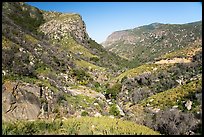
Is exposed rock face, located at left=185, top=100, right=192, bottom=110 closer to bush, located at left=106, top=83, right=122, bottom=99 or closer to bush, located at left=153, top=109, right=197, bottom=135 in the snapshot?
bush, located at left=153, top=109, right=197, bottom=135

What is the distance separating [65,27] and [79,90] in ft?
138

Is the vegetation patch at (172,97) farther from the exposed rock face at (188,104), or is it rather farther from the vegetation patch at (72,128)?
the vegetation patch at (72,128)

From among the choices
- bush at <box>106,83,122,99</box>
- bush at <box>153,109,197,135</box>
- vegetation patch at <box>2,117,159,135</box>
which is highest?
bush at <box>106,83,122,99</box>

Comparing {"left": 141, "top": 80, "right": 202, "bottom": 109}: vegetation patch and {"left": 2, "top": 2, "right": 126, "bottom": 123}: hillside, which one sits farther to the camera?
{"left": 141, "top": 80, "right": 202, "bottom": 109}: vegetation patch

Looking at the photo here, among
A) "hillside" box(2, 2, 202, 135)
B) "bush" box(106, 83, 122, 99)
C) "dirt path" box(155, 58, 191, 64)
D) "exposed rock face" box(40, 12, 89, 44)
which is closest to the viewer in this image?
"hillside" box(2, 2, 202, 135)

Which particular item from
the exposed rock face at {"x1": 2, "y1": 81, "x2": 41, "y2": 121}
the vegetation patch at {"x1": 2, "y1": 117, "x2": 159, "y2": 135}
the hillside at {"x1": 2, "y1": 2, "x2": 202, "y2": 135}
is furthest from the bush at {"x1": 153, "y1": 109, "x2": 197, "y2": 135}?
the vegetation patch at {"x1": 2, "y1": 117, "x2": 159, "y2": 135}

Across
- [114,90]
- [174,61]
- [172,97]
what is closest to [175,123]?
[172,97]

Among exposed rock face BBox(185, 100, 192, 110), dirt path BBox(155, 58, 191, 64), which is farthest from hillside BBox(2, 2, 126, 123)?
dirt path BBox(155, 58, 191, 64)

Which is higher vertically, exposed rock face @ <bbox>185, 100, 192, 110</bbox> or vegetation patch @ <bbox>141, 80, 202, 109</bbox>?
vegetation patch @ <bbox>141, 80, 202, 109</bbox>

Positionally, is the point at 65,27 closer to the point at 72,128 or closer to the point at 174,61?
the point at 174,61

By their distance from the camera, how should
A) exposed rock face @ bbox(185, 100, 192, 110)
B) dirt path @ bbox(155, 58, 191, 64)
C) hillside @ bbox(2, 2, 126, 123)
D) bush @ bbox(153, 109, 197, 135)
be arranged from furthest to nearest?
dirt path @ bbox(155, 58, 191, 64) < exposed rock face @ bbox(185, 100, 192, 110) < bush @ bbox(153, 109, 197, 135) < hillside @ bbox(2, 2, 126, 123)

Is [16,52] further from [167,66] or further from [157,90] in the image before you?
[167,66]

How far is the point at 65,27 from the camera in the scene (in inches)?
2931

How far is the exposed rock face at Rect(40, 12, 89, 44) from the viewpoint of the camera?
72.8 meters
